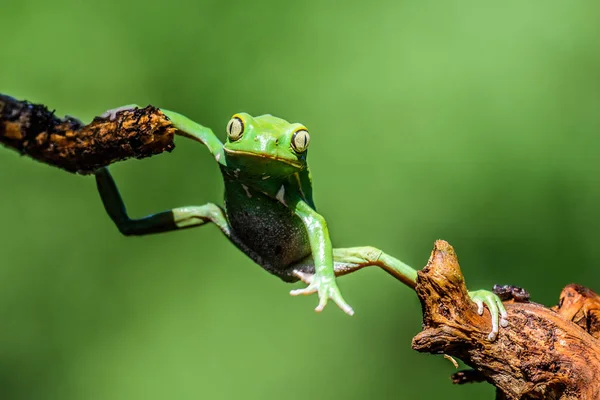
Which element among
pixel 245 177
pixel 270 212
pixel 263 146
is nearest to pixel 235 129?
pixel 263 146

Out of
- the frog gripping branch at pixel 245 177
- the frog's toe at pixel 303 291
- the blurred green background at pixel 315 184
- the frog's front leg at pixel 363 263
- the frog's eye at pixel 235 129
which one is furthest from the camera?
the blurred green background at pixel 315 184

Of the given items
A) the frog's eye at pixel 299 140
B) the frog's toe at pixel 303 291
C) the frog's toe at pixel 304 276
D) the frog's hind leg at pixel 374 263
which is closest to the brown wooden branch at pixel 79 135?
the frog's eye at pixel 299 140

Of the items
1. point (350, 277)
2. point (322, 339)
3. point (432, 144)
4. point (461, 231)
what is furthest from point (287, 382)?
point (432, 144)

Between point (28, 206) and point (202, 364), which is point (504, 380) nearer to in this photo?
point (202, 364)

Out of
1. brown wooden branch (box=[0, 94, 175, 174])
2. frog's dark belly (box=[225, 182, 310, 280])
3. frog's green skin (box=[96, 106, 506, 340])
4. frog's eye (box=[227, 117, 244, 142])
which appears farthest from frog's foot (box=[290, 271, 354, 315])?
brown wooden branch (box=[0, 94, 175, 174])

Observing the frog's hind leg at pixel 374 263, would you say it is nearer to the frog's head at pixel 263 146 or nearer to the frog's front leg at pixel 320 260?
the frog's front leg at pixel 320 260

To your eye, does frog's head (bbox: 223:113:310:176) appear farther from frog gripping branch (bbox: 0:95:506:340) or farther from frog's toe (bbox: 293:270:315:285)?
frog's toe (bbox: 293:270:315:285)

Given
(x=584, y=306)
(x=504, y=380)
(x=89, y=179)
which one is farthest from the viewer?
(x=89, y=179)

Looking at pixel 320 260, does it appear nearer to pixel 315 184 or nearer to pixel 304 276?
pixel 304 276
